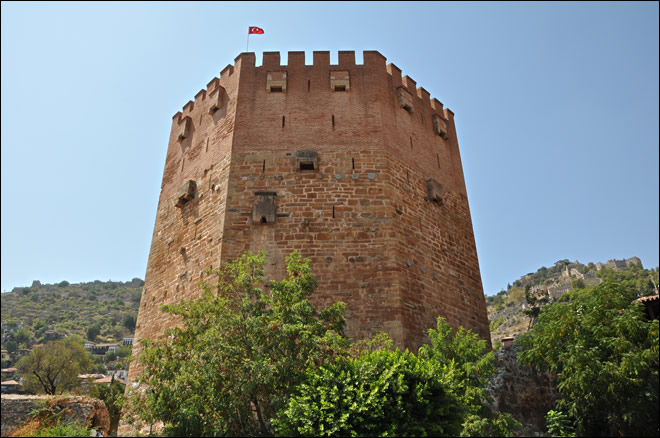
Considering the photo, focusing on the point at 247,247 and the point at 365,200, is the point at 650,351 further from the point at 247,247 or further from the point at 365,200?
the point at 247,247

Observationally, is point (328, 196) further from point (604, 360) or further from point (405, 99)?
point (604, 360)

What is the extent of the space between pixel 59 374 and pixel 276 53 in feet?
110

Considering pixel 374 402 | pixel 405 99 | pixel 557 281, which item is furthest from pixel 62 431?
pixel 557 281

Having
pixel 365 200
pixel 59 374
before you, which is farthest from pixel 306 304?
pixel 59 374

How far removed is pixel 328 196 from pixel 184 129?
5.93 m

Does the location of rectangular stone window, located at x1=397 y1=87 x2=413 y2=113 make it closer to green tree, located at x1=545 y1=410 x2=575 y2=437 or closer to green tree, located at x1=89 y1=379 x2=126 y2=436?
green tree, located at x1=545 y1=410 x2=575 y2=437

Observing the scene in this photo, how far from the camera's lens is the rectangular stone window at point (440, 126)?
1570 centimetres

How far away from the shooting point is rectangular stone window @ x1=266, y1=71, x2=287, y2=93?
13960 millimetres

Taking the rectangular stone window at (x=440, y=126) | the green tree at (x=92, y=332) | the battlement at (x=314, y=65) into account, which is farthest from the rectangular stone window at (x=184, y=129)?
the green tree at (x=92, y=332)

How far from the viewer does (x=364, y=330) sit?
10.8 meters

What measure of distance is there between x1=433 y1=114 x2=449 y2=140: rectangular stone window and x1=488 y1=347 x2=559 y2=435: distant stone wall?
737cm

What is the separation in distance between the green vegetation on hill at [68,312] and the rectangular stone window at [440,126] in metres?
81.9

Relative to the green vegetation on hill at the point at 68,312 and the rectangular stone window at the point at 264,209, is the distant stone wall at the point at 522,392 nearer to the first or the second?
the rectangular stone window at the point at 264,209

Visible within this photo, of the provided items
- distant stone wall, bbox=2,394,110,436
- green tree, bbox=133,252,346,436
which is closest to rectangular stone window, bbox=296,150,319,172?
green tree, bbox=133,252,346,436
